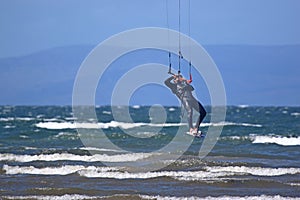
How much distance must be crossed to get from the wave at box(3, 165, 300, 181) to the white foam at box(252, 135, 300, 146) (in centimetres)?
1389

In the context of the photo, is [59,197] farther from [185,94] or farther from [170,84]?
[185,94]

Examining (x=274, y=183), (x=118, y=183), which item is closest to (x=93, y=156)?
(x=118, y=183)

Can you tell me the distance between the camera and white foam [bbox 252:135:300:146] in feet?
128

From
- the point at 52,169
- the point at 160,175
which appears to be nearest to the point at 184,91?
the point at 160,175

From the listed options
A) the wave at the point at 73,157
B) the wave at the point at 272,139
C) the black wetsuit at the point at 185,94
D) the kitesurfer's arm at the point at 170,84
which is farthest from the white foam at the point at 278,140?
the kitesurfer's arm at the point at 170,84

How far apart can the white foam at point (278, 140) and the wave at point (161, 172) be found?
45.6 ft

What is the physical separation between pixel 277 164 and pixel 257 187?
6492 mm

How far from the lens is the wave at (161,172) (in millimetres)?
23172

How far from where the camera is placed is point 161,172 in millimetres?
24000

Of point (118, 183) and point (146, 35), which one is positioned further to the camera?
point (118, 183)

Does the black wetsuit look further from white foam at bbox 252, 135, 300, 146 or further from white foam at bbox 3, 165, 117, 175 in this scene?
white foam at bbox 252, 135, 300, 146

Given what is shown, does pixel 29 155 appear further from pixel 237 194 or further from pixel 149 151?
pixel 237 194

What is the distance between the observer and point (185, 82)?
19703mm

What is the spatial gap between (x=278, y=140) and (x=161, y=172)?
59.7 feet
